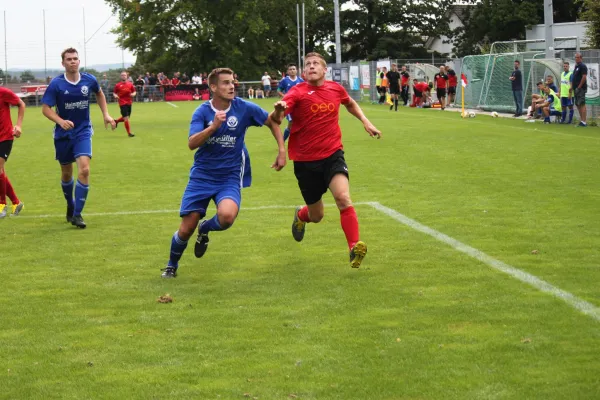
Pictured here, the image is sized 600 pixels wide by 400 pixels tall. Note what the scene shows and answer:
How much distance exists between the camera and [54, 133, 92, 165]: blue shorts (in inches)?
464

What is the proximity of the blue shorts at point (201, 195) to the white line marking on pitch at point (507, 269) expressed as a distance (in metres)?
2.23

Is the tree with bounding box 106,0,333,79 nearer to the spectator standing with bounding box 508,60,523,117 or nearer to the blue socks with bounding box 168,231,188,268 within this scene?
the spectator standing with bounding box 508,60,523,117

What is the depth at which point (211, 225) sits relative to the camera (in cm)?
873

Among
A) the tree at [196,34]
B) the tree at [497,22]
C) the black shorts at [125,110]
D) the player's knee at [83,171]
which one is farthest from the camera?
the tree at [497,22]

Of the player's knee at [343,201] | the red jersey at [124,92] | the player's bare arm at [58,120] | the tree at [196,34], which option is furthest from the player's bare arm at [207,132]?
the tree at [196,34]

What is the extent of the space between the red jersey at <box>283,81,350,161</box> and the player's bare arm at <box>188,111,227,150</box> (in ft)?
2.98

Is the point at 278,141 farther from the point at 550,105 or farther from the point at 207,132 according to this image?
the point at 550,105

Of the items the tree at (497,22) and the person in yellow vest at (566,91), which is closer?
the person in yellow vest at (566,91)

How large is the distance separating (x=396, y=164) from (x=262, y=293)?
10636 mm

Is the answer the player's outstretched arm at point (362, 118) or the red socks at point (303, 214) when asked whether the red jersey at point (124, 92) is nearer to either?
the red socks at point (303, 214)

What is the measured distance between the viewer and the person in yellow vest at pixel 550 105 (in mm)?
29141

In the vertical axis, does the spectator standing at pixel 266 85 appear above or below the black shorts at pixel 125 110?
above

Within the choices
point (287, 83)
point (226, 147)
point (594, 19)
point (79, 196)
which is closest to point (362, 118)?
point (226, 147)

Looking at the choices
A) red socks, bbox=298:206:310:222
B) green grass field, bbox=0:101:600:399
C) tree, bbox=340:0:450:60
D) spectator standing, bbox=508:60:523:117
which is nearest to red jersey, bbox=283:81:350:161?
red socks, bbox=298:206:310:222
